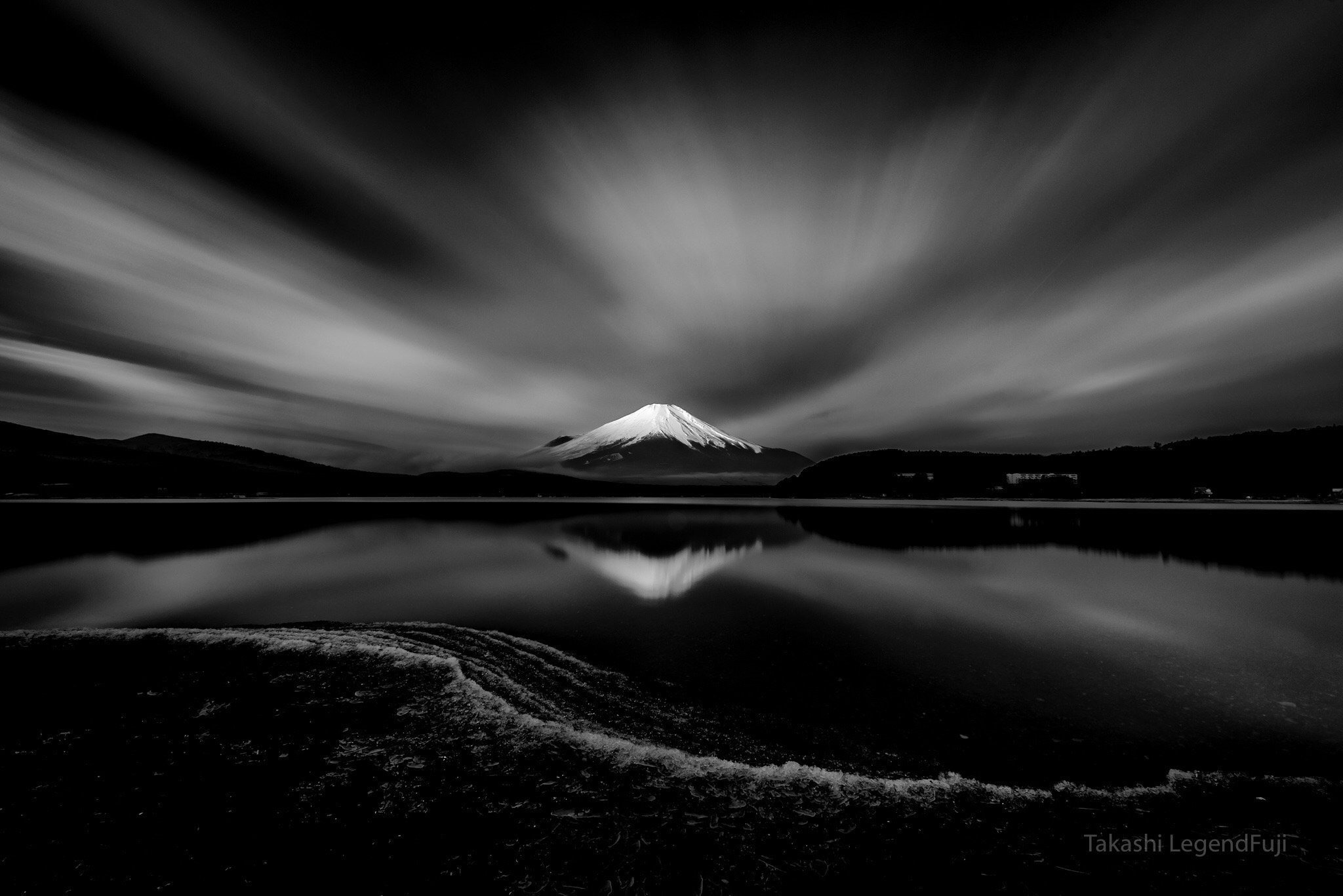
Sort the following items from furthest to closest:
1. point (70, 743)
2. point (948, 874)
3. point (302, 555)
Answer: point (302, 555)
point (70, 743)
point (948, 874)

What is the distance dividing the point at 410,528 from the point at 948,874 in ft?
195

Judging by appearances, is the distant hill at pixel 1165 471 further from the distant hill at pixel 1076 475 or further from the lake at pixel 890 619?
the lake at pixel 890 619

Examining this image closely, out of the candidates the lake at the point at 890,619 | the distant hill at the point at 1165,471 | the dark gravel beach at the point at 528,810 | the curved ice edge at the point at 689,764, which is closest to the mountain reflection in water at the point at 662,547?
the lake at the point at 890,619

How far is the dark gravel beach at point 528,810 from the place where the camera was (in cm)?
455

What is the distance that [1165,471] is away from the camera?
437 ft

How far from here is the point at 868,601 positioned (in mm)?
18516

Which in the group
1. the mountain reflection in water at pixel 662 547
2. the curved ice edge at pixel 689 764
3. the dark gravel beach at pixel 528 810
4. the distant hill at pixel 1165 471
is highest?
the distant hill at pixel 1165 471

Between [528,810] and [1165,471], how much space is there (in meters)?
190

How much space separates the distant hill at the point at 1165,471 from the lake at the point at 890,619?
408 ft

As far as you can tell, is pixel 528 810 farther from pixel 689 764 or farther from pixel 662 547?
pixel 662 547

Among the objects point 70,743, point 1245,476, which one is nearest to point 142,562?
point 70,743

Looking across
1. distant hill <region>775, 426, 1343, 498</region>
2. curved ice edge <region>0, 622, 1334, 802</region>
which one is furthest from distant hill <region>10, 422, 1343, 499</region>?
curved ice edge <region>0, 622, 1334, 802</region>

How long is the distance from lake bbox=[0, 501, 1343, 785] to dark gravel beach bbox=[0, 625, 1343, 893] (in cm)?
99

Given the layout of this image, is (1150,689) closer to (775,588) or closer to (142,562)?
(775,588)
